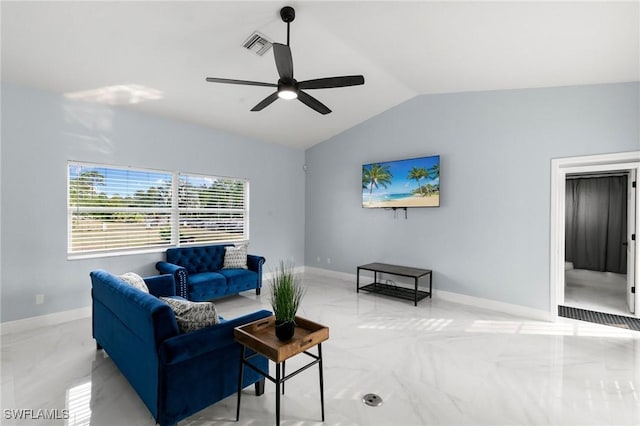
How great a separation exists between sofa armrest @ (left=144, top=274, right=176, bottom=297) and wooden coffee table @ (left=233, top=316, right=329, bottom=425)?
1.68m

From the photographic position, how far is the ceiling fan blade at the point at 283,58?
233cm

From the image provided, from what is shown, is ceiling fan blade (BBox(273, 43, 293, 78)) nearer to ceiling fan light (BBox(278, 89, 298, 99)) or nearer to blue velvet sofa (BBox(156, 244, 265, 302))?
ceiling fan light (BBox(278, 89, 298, 99))

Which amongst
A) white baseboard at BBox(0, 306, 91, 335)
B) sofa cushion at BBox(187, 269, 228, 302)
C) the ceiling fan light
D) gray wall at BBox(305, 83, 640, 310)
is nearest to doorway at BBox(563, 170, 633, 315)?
gray wall at BBox(305, 83, 640, 310)

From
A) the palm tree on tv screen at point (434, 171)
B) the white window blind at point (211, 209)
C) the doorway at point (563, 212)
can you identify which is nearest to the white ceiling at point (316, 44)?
the doorway at point (563, 212)

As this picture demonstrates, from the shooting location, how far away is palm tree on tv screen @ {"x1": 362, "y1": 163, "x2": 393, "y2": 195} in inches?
213

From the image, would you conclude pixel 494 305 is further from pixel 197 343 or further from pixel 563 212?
pixel 197 343

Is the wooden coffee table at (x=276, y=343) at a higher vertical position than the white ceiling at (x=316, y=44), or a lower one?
lower

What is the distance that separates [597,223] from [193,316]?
718cm

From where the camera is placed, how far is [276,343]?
6.02 feet

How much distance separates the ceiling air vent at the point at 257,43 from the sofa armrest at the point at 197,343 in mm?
2732

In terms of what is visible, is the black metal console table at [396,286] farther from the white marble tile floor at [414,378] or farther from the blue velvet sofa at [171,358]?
the blue velvet sofa at [171,358]

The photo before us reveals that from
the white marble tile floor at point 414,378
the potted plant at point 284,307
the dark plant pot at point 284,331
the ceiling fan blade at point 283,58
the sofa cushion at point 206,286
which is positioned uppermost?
the ceiling fan blade at point 283,58

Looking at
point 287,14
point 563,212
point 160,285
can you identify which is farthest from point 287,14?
point 563,212

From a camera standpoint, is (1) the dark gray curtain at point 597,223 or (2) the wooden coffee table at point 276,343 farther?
(1) the dark gray curtain at point 597,223
